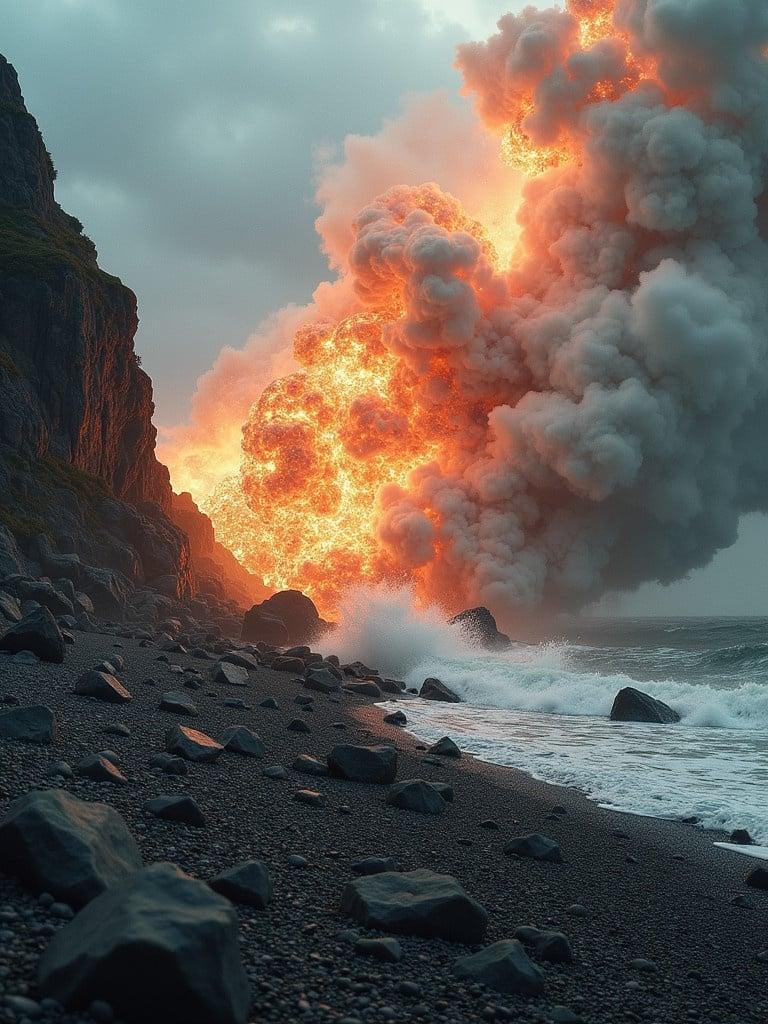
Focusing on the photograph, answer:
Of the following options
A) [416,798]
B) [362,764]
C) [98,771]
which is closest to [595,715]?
Answer: [362,764]

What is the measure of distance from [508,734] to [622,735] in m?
2.31

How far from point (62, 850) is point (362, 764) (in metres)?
5.11

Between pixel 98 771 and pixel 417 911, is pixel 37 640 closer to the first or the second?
pixel 98 771

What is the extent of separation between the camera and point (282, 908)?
13.1 feet

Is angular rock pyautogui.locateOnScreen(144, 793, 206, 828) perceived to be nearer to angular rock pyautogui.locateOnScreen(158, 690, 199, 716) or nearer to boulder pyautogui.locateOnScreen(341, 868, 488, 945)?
boulder pyautogui.locateOnScreen(341, 868, 488, 945)

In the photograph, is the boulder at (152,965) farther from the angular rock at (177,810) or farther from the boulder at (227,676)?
the boulder at (227,676)

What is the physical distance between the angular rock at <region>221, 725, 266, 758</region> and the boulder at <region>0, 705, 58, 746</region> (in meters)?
2.09

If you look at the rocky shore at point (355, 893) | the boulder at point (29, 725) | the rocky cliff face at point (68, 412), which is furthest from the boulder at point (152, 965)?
the rocky cliff face at point (68, 412)

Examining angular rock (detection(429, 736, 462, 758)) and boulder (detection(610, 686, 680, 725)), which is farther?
boulder (detection(610, 686, 680, 725))

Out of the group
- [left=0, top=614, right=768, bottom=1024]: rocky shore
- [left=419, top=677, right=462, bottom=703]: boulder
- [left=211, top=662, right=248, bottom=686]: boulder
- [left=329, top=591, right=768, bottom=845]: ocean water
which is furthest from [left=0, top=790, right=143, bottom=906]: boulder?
[left=419, top=677, right=462, bottom=703]: boulder

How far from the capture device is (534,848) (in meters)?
6.71

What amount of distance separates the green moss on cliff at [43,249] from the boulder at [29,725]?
46466 mm

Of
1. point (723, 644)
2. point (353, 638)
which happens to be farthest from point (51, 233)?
point (723, 644)

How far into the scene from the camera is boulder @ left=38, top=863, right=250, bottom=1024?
2512 millimetres
